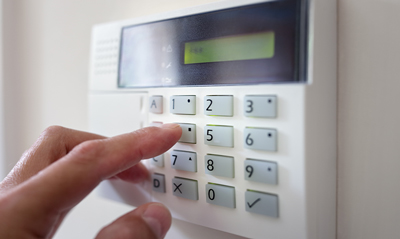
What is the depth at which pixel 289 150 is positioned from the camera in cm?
25

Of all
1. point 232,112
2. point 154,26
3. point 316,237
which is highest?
point 154,26

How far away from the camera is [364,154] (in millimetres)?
274

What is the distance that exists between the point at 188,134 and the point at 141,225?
10 cm

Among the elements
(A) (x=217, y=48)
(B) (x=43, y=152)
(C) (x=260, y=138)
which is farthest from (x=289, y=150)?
(B) (x=43, y=152)

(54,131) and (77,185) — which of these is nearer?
(77,185)

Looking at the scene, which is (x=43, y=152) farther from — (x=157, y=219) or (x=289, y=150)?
(x=289, y=150)

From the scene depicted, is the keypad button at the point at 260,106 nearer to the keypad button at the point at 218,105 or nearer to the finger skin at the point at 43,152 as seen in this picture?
the keypad button at the point at 218,105

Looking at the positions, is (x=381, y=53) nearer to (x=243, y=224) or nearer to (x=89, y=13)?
(x=243, y=224)

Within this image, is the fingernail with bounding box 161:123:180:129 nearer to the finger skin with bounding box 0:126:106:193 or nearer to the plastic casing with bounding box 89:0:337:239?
the plastic casing with bounding box 89:0:337:239

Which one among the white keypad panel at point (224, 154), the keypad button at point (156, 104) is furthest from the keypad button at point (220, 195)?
the keypad button at point (156, 104)

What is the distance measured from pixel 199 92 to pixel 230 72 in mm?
40

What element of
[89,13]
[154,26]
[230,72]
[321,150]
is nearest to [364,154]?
[321,150]

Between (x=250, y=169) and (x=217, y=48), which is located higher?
(x=217, y=48)

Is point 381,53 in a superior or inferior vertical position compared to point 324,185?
superior
